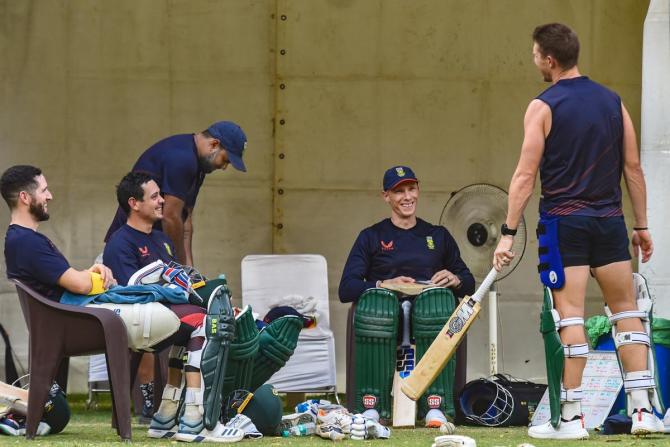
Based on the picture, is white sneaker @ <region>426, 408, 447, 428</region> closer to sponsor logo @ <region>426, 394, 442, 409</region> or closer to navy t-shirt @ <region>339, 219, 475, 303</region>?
sponsor logo @ <region>426, 394, 442, 409</region>

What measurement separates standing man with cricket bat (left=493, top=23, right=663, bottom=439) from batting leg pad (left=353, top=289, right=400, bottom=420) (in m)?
1.15

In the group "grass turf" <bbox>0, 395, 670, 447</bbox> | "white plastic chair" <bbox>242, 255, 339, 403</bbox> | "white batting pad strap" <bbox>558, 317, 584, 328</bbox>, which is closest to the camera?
"grass turf" <bbox>0, 395, 670, 447</bbox>

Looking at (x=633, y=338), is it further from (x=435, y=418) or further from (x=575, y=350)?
(x=435, y=418)

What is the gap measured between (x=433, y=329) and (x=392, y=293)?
266 millimetres

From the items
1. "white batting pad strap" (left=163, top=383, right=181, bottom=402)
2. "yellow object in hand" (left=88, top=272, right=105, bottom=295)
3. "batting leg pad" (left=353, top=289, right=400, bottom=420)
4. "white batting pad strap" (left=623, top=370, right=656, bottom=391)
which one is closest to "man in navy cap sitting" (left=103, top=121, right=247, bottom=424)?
"batting leg pad" (left=353, top=289, right=400, bottom=420)

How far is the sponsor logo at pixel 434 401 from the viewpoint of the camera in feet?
19.5

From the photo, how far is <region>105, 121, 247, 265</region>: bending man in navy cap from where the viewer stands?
623 cm

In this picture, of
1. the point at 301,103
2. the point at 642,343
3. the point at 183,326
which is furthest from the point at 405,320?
the point at 301,103

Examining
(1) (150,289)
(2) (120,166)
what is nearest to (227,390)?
(1) (150,289)

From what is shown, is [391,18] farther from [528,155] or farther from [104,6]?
[528,155]

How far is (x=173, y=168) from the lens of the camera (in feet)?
20.6

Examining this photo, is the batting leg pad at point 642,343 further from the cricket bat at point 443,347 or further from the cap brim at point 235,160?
the cap brim at point 235,160

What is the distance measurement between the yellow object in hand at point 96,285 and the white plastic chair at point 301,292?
2665mm

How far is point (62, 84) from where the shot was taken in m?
7.98
